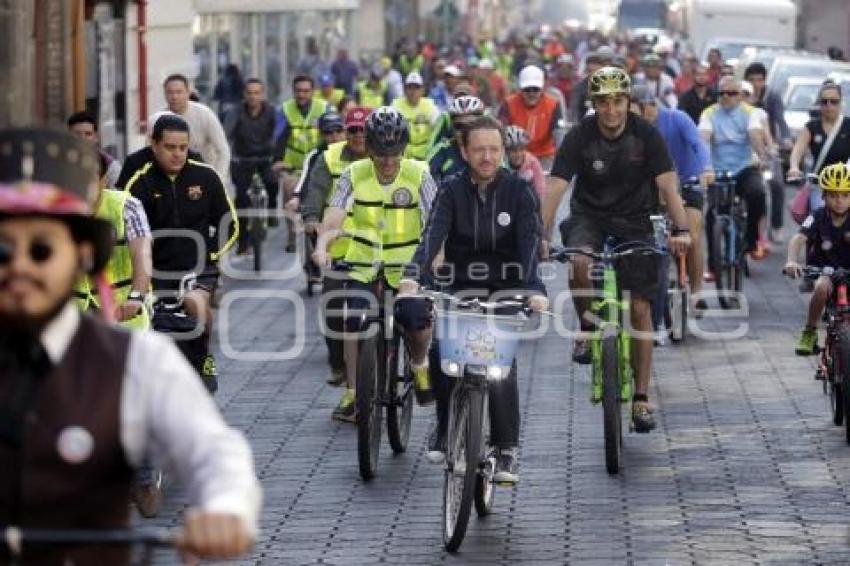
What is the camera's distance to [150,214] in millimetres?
12039

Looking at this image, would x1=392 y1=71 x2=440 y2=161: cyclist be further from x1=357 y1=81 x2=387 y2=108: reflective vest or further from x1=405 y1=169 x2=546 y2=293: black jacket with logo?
x1=405 y1=169 x2=546 y2=293: black jacket with logo

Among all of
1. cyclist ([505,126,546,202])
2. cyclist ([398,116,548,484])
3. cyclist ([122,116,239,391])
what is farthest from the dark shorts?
cyclist ([505,126,546,202])

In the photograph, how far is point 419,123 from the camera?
25094mm

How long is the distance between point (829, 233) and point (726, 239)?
20.4 ft

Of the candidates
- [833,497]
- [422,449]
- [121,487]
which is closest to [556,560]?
[833,497]

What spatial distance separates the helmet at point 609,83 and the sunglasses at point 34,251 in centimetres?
779

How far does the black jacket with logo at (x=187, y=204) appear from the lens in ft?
39.5

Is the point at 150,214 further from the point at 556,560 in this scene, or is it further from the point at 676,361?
the point at 676,361

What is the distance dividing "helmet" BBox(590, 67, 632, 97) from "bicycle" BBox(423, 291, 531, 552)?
2.42m

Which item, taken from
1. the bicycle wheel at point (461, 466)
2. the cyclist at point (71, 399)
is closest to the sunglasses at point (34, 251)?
the cyclist at point (71, 399)

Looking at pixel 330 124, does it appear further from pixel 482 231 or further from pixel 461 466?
pixel 461 466

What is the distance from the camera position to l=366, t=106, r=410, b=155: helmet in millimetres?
12570

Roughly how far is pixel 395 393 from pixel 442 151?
4.79 meters

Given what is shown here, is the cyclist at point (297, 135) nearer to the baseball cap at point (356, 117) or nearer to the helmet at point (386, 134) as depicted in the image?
the baseball cap at point (356, 117)
